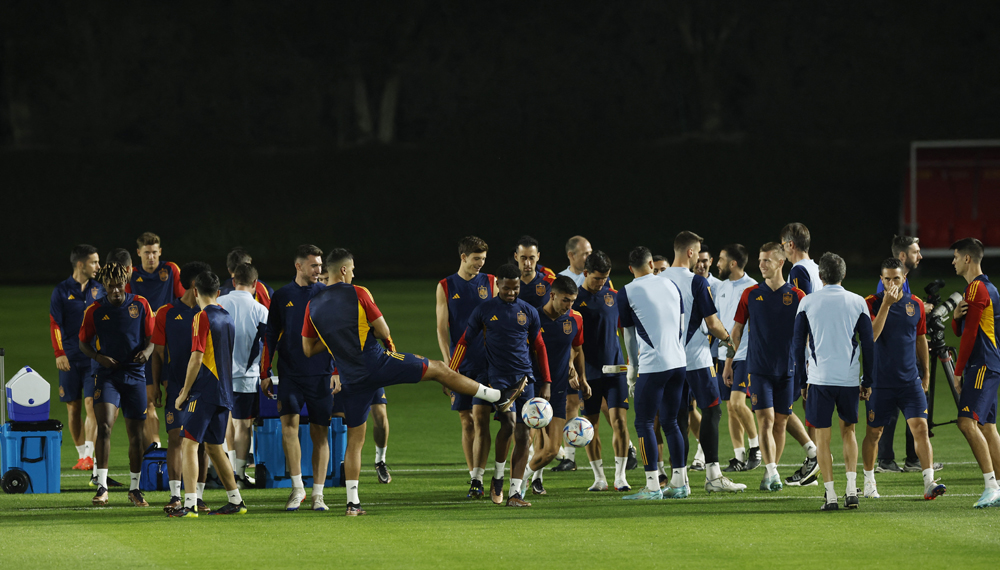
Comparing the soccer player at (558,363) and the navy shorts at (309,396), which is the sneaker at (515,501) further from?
the navy shorts at (309,396)

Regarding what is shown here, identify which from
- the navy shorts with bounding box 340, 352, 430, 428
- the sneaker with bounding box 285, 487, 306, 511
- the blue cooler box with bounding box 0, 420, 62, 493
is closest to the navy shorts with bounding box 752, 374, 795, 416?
the navy shorts with bounding box 340, 352, 430, 428

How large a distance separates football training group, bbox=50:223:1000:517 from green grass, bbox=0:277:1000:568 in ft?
0.92

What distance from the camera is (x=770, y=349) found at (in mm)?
9172

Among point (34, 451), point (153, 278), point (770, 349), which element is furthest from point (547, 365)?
point (153, 278)

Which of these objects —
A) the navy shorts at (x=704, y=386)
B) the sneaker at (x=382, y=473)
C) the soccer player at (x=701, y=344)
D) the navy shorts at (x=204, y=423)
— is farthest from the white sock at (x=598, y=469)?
the navy shorts at (x=204, y=423)

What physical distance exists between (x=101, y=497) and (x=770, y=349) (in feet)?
17.4

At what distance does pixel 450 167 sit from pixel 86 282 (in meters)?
30.1

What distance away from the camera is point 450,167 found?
40.2 metres

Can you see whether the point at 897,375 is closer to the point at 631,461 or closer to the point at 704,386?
the point at 704,386

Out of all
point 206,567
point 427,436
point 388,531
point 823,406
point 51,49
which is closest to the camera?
point 206,567

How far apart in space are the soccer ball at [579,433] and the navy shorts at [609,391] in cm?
71

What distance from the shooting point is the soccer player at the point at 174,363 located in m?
8.29

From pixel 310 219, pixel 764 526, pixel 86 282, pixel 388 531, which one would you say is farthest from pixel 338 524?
pixel 310 219

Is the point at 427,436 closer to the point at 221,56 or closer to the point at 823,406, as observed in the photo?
the point at 823,406
